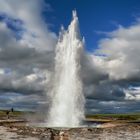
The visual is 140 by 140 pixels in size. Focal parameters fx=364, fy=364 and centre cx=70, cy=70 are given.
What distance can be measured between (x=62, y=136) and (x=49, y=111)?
21.3 metres

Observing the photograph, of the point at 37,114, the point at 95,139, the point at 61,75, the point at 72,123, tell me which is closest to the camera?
the point at 95,139

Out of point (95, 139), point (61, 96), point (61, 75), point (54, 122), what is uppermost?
point (61, 75)

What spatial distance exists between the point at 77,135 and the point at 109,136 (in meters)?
2.44

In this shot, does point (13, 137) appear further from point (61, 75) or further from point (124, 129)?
point (61, 75)

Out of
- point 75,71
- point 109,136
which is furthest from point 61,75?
point 109,136

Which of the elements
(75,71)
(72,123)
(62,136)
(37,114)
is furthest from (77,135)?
(37,114)

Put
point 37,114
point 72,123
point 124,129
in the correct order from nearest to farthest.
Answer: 1. point 124,129
2. point 72,123
3. point 37,114

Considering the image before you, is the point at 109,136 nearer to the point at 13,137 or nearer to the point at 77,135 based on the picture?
the point at 77,135

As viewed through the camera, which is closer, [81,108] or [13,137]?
[13,137]

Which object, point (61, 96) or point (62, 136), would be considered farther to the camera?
point (61, 96)

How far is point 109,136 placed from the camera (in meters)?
27.3

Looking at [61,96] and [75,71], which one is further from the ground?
[75,71]

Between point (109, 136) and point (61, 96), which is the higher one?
point (61, 96)

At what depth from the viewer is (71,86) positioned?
48188 millimetres
